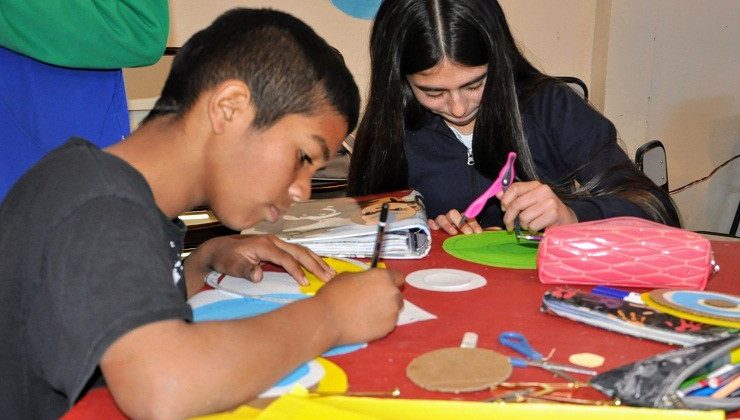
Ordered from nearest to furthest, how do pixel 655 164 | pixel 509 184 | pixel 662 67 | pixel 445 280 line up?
pixel 445 280, pixel 509 184, pixel 655 164, pixel 662 67

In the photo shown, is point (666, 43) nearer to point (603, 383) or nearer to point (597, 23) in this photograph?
point (597, 23)

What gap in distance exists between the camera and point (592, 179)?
1.62 meters

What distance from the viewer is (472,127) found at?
1790 millimetres

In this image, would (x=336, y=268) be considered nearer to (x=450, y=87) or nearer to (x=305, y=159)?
(x=305, y=159)

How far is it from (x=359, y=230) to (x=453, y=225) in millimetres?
254

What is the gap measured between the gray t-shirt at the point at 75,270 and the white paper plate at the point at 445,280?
0.44 m

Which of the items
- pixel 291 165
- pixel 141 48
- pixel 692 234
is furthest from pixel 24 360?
pixel 692 234

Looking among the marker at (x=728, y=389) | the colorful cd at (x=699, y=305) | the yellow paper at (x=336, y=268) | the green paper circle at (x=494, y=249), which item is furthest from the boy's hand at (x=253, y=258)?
the marker at (x=728, y=389)

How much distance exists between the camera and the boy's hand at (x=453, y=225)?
145 centimetres

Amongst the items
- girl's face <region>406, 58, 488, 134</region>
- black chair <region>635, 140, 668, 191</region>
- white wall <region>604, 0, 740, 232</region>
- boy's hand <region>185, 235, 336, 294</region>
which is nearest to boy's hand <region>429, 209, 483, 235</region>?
girl's face <region>406, 58, 488, 134</region>

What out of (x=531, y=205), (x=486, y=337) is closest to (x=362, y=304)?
(x=486, y=337)

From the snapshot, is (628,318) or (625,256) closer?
(628,318)

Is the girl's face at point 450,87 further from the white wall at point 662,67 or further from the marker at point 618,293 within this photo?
the white wall at point 662,67

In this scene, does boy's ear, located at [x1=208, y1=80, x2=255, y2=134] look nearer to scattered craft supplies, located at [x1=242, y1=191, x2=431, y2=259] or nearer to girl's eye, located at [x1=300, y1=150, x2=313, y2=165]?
girl's eye, located at [x1=300, y1=150, x2=313, y2=165]
